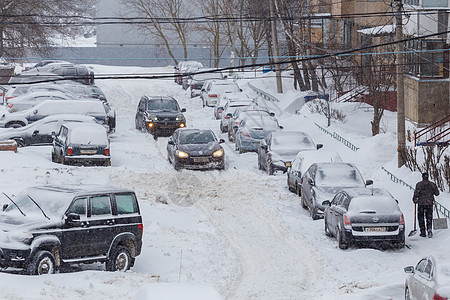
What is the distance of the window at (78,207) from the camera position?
15595 millimetres

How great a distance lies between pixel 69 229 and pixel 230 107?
80.3ft

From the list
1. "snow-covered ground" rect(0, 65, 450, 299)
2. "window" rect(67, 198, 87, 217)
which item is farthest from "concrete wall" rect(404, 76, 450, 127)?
"window" rect(67, 198, 87, 217)

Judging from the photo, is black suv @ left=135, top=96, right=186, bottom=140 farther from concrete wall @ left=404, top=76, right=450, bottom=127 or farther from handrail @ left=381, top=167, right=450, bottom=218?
handrail @ left=381, top=167, right=450, bottom=218

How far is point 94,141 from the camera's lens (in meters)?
28.3

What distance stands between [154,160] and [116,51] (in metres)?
66.3

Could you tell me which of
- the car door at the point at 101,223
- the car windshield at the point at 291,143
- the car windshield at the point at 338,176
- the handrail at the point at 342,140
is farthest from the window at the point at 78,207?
the handrail at the point at 342,140

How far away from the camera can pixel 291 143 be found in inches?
1143

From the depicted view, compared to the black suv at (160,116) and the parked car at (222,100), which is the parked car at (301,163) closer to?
the black suv at (160,116)

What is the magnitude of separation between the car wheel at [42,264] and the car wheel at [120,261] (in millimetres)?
1380

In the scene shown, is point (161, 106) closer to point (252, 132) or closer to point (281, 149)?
point (252, 132)

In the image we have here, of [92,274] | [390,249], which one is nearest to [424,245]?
[390,249]

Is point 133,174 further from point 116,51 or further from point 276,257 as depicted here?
point 116,51

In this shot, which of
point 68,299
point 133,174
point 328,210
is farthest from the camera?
point 133,174

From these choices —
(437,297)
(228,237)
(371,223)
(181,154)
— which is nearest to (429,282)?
(437,297)
